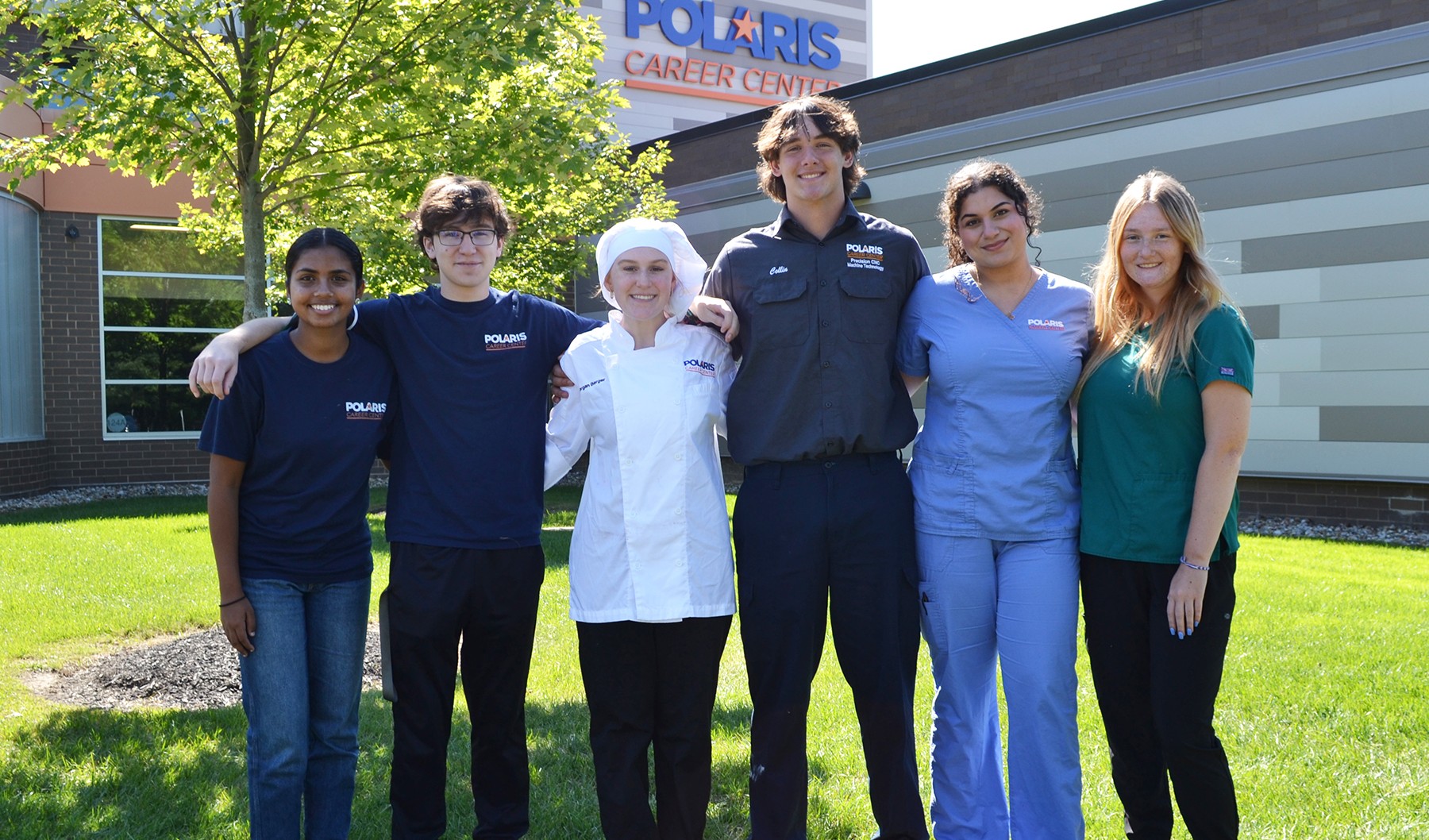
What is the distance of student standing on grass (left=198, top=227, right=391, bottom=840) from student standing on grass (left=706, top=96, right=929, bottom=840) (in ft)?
4.07

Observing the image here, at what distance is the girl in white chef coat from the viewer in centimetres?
334

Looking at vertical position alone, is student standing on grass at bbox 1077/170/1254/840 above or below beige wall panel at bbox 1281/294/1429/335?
below

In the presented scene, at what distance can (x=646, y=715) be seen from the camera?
342 centimetres

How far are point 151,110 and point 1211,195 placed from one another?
37.3ft

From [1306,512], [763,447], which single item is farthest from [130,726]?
[1306,512]

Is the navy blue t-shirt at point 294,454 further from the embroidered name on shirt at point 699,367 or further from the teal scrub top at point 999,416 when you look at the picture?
the teal scrub top at point 999,416

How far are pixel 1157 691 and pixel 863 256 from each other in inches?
63.6


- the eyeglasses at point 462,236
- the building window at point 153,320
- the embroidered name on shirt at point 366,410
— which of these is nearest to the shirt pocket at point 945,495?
the eyeglasses at point 462,236

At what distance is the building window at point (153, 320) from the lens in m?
17.3

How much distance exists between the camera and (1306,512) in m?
12.5

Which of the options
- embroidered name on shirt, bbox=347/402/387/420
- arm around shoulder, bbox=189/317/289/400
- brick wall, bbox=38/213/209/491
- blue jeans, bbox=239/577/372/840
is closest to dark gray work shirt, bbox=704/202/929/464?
embroidered name on shirt, bbox=347/402/387/420

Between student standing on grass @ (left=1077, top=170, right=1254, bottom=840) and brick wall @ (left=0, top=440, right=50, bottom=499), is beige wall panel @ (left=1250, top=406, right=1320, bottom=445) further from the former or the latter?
brick wall @ (left=0, top=440, right=50, bottom=499)

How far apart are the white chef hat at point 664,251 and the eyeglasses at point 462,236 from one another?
392mm

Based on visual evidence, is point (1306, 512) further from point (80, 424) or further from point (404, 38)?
point (80, 424)
